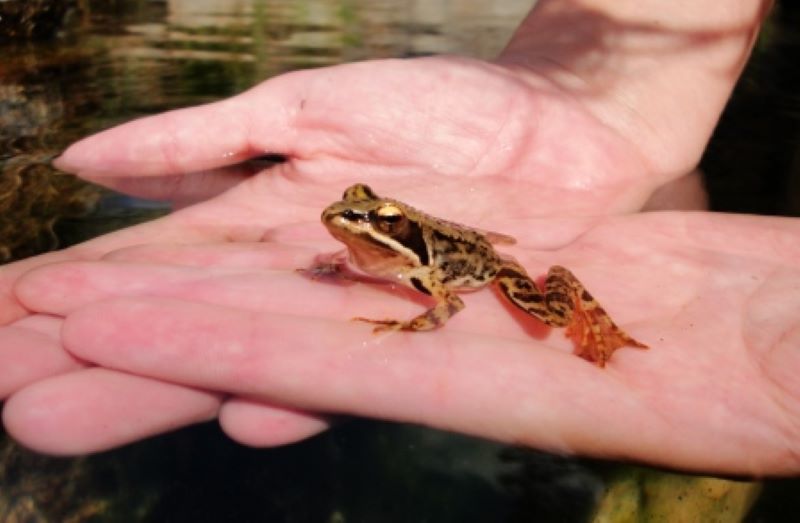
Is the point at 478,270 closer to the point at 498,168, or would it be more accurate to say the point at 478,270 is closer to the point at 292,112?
the point at 498,168

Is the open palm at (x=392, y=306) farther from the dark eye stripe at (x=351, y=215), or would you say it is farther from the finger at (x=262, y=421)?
the dark eye stripe at (x=351, y=215)

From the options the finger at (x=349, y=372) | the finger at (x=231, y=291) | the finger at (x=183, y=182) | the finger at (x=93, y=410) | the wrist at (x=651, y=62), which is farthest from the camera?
the wrist at (x=651, y=62)

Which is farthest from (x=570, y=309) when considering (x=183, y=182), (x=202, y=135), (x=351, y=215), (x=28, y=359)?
(x=183, y=182)

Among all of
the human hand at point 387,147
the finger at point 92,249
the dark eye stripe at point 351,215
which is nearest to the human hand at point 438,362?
the finger at point 92,249

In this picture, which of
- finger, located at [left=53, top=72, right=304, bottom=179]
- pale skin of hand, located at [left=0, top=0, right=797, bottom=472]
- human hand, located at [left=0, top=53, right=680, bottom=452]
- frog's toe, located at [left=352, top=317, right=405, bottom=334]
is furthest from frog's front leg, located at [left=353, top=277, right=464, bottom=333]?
finger, located at [left=53, top=72, right=304, bottom=179]

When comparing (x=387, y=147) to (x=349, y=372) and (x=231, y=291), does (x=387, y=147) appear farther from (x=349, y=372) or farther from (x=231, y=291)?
(x=349, y=372)

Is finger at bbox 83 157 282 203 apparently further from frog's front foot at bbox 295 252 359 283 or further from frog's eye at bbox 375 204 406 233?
frog's eye at bbox 375 204 406 233
